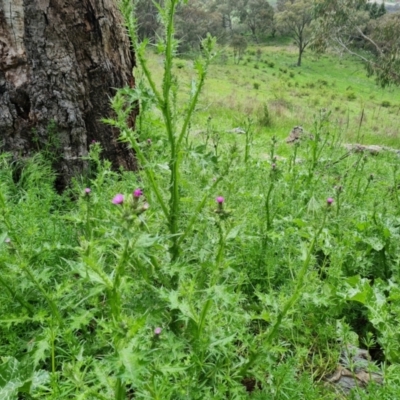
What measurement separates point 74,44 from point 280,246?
6.99 ft

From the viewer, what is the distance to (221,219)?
1.52 metres

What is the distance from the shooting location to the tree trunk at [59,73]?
302 cm

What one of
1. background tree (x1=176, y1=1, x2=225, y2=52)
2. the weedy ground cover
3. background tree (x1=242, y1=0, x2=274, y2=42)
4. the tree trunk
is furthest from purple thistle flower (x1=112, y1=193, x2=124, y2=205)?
background tree (x1=242, y1=0, x2=274, y2=42)

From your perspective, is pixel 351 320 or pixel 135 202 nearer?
pixel 135 202

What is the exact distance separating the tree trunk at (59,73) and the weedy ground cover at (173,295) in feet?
1.56

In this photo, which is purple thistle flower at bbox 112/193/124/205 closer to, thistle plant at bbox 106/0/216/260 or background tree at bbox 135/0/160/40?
thistle plant at bbox 106/0/216/260

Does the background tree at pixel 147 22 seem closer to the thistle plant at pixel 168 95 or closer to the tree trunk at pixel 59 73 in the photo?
the thistle plant at pixel 168 95

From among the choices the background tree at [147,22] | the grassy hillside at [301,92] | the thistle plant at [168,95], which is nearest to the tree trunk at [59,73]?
the background tree at [147,22]

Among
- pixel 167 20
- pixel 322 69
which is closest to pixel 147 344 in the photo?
pixel 167 20

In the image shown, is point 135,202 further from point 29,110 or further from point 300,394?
point 29,110

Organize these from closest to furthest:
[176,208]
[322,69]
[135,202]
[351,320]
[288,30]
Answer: [135,202]
[176,208]
[351,320]
[322,69]
[288,30]

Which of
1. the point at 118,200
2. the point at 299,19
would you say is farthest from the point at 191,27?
the point at 299,19

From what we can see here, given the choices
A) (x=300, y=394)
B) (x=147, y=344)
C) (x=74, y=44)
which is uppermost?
(x=74, y=44)

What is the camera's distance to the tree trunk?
3.02 m
